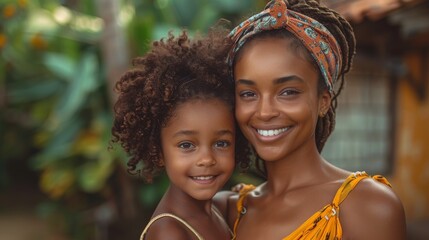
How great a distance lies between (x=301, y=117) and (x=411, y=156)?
552 centimetres

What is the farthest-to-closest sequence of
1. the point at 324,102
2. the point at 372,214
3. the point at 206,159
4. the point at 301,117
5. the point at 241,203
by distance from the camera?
1. the point at 241,203
2. the point at 206,159
3. the point at 324,102
4. the point at 301,117
5. the point at 372,214

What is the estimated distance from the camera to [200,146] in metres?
2.21

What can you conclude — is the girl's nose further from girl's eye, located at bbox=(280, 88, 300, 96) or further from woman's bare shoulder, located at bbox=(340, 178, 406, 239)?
woman's bare shoulder, located at bbox=(340, 178, 406, 239)

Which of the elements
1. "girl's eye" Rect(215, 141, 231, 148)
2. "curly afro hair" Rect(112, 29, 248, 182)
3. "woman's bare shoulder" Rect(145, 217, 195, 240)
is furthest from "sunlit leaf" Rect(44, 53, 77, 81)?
"woman's bare shoulder" Rect(145, 217, 195, 240)

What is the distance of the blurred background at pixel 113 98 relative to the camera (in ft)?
19.8

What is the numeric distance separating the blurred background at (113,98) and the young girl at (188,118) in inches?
128

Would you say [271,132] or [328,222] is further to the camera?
[271,132]

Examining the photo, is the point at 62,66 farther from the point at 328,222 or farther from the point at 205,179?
the point at 328,222

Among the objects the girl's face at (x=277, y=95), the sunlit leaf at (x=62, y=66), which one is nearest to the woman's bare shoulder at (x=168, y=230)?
the girl's face at (x=277, y=95)

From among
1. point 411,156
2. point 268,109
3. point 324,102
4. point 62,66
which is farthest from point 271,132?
point 411,156

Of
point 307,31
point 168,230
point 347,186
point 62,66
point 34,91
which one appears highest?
point 62,66

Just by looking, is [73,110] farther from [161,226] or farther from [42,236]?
[161,226]

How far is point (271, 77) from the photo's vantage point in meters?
1.94

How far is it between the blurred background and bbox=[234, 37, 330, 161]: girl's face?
361 cm
